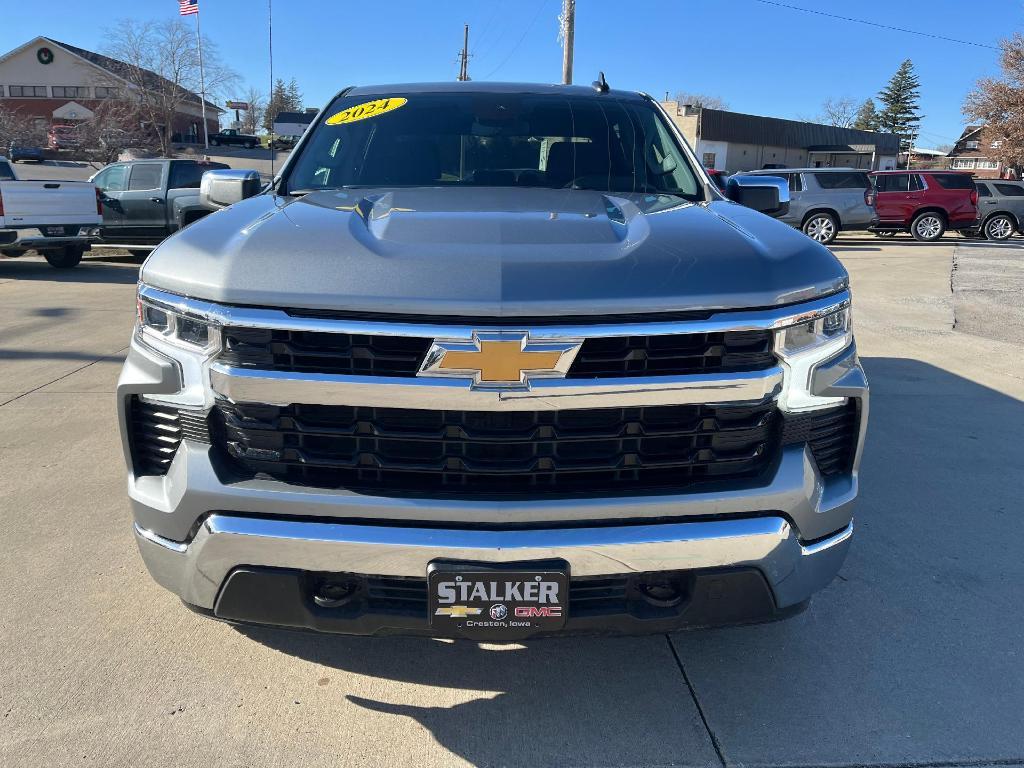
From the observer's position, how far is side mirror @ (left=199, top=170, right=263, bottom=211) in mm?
3432

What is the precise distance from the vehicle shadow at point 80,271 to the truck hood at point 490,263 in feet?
31.3

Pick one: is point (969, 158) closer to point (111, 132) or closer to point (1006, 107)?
point (1006, 107)

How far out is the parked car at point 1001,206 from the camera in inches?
870

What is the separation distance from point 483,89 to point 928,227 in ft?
67.6

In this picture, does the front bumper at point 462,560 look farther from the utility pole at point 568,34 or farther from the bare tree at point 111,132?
the bare tree at point 111,132

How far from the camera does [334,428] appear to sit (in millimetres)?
1980

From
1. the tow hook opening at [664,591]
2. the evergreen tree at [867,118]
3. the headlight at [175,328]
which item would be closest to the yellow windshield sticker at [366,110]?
the headlight at [175,328]

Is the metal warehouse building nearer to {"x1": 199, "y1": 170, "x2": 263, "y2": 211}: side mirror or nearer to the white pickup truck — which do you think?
the white pickup truck

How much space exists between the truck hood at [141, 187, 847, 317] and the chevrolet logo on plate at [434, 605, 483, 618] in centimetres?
74

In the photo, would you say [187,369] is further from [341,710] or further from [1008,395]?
[1008,395]

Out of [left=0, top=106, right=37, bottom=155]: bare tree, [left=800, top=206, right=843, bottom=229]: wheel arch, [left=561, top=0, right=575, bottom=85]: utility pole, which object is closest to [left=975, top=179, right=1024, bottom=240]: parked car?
[left=800, top=206, right=843, bottom=229]: wheel arch

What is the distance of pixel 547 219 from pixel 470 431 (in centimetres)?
73

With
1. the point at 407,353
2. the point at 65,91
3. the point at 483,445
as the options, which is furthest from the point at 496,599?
the point at 65,91

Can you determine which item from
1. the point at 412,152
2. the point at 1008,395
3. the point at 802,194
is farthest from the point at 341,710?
the point at 802,194
